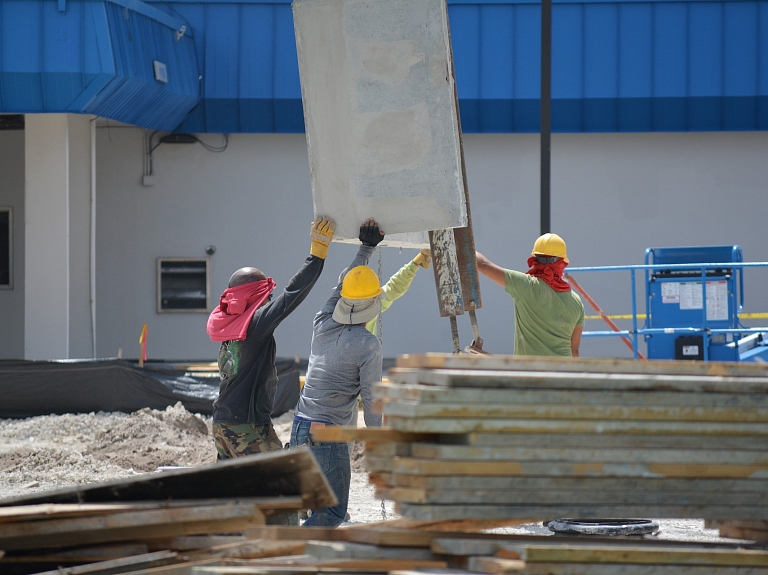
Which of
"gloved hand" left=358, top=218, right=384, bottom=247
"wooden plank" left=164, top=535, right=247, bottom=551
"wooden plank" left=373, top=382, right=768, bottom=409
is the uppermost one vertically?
"gloved hand" left=358, top=218, right=384, bottom=247

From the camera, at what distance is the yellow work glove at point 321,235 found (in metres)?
5.93

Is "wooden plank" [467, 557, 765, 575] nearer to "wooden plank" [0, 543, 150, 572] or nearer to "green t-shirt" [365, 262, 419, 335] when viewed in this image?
"wooden plank" [0, 543, 150, 572]

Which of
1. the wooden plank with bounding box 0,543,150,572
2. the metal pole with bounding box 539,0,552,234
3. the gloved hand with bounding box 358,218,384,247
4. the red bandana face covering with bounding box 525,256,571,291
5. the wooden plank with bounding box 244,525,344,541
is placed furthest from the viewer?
the metal pole with bounding box 539,0,552,234

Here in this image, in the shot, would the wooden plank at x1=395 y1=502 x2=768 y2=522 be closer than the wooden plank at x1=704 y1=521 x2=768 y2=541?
Yes

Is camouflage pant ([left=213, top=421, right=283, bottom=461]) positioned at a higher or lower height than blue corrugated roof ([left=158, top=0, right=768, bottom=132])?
lower

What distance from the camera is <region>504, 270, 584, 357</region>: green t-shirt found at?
621 centimetres

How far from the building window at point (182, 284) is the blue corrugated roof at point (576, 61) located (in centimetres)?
249

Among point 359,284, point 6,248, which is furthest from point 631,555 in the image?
point 6,248

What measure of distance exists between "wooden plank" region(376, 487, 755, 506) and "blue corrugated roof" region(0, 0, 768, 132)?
11166 millimetres

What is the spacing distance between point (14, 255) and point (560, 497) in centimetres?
1310

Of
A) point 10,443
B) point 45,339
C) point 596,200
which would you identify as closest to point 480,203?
point 596,200

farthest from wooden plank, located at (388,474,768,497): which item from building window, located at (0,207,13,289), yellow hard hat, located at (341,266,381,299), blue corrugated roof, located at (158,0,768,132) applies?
building window, located at (0,207,13,289)

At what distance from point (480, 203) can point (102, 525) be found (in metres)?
11.5

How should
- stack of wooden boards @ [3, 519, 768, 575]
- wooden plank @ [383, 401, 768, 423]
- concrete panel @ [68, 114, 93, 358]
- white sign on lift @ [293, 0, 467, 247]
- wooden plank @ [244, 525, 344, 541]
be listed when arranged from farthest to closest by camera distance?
concrete panel @ [68, 114, 93, 358] → white sign on lift @ [293, 0, 467, 247] → wooden plank @ [244, 525, 344, 541] → wooden plank @ [383, 401, 768, 423] → stack of wooden boards @ [3, 519, 768, 575]
